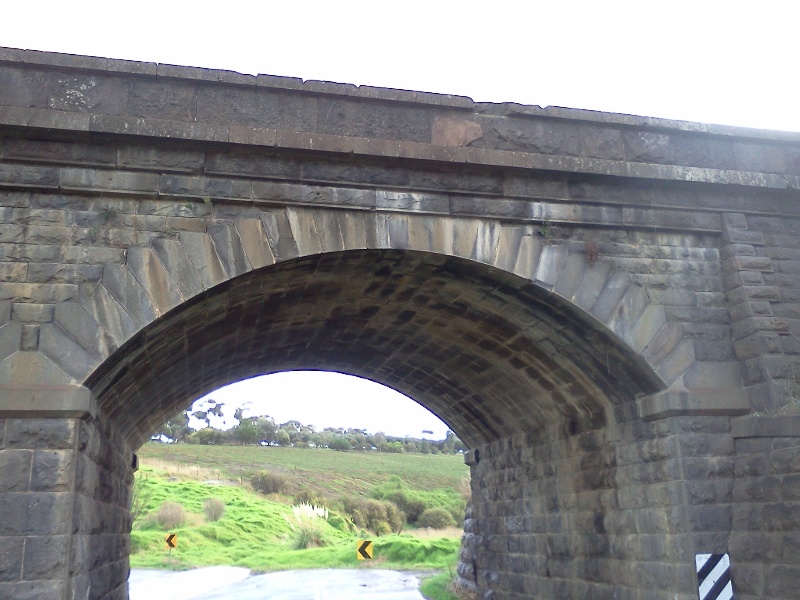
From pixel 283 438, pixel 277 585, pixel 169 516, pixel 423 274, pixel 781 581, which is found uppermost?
pixel 283 438

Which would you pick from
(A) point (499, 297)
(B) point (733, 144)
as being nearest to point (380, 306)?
(A) point (499, 297)

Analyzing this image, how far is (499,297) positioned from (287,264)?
236 cm

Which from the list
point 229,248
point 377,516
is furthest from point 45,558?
point 377,516

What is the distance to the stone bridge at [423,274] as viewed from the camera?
646cm

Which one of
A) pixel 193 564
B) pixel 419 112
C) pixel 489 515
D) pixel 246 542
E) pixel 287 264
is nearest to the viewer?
pixel 287 264

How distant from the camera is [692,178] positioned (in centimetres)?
820

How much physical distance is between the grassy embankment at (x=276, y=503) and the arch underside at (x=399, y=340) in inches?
Answer: 283

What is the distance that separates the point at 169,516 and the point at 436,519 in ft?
46.7

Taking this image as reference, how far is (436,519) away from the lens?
4166cm

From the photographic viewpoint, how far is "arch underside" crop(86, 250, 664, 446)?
764 centimetres

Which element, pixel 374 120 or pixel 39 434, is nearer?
pixel 39 434

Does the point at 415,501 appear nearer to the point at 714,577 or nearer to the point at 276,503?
the point at 276,503

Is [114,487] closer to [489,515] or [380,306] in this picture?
[380,306]

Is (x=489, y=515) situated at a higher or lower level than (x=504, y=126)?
lower
